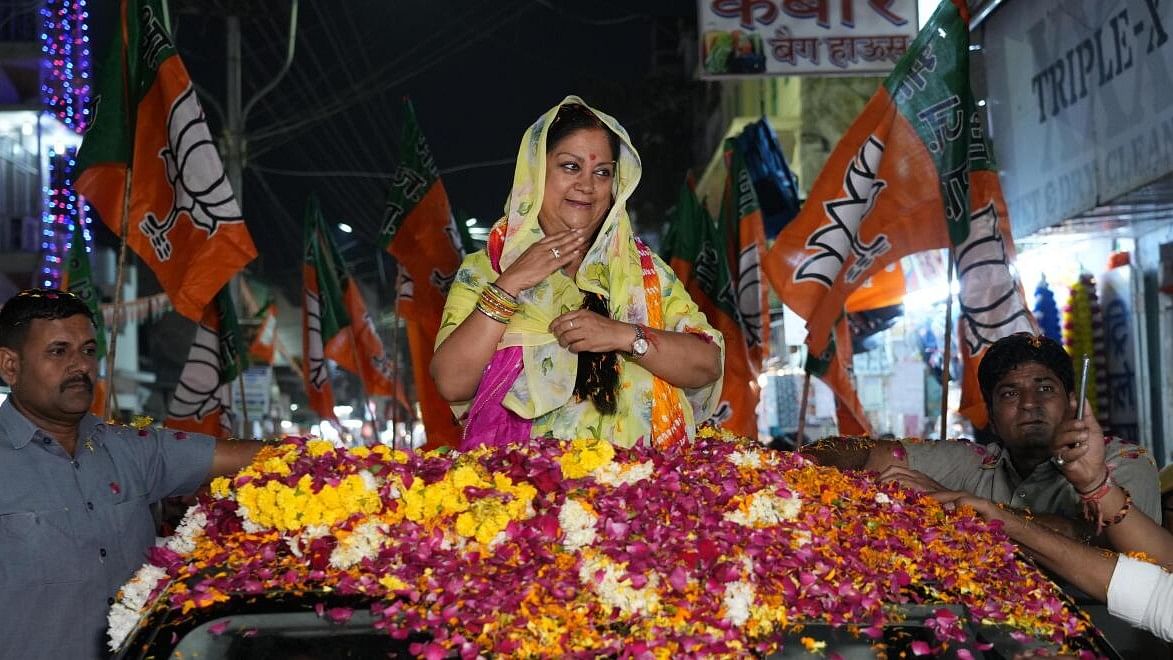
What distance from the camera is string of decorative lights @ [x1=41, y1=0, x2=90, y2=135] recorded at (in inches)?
797

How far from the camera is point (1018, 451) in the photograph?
170 inches

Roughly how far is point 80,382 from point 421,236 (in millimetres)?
7602

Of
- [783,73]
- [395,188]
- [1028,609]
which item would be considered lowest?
[1028,609]

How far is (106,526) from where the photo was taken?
3615 millimetres

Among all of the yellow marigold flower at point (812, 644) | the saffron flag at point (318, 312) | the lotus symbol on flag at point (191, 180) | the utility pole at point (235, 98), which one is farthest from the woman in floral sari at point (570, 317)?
the utility pole at point (235, 98)

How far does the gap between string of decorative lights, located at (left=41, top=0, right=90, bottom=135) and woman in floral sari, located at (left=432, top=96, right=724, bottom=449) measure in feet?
63.4

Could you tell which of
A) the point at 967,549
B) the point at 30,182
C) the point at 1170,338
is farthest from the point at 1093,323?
the point at 30,182

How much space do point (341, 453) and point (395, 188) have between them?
9.02 m

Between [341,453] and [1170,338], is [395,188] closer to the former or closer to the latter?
[1170,338]

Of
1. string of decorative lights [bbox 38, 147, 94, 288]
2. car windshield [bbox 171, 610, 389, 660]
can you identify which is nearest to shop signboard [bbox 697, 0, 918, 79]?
car windshield [bbox 171, 610, 389, 660]

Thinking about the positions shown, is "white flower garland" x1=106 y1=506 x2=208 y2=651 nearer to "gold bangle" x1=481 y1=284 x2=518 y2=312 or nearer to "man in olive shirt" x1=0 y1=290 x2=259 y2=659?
"gold bangle" x1=481 y1=284 x2=518 y2=312

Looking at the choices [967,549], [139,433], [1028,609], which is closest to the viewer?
[1028,609]

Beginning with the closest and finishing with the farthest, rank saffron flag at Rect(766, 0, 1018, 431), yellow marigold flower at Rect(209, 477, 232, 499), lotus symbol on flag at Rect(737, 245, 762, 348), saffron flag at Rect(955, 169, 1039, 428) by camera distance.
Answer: yellow marigold flower at Rect(209, 477, 232, 499), saffron flag at Rect(955, 169, 1039, 428), saffron flag at Rect(766, 0, 1018, 431), lotus symbol on flag at Rect(737, 245, 762, 348)

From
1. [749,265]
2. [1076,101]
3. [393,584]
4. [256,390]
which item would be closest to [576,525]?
[393,584]
